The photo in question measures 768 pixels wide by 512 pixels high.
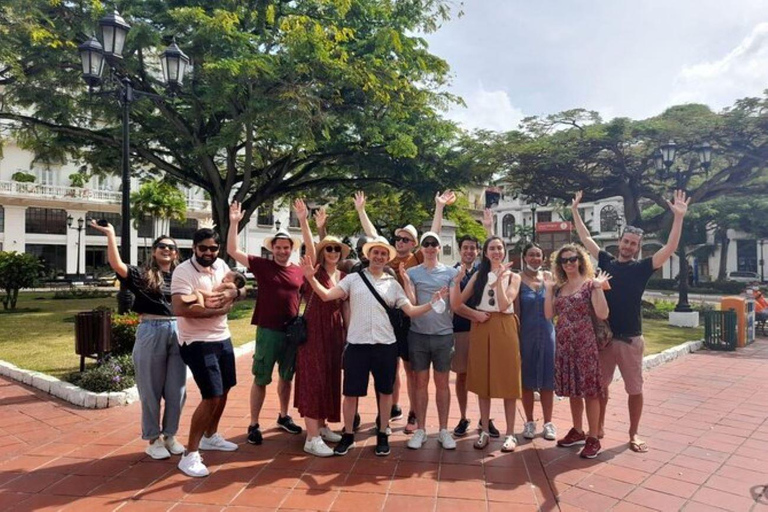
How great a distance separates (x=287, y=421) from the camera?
14.9 feet

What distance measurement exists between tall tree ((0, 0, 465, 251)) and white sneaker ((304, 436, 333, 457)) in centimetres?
808

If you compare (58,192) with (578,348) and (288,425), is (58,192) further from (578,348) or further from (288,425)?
(578,348)

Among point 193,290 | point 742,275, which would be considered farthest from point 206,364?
point 742,275

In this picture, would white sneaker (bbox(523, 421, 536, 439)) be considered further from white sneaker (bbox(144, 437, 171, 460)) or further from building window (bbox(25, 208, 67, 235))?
building window (bbox(25, 208, 67, 235))

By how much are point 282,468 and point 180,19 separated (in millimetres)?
10870

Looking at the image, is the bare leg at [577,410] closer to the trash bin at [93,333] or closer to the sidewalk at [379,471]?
the sidewalk at [379,471]

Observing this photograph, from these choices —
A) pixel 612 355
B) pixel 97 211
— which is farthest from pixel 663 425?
pixel 97 211

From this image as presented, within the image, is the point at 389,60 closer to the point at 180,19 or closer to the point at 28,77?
the point at 180,19

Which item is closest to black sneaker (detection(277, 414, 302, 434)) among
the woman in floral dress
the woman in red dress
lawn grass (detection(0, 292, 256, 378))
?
the woman in red dress

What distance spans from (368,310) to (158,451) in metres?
1.98

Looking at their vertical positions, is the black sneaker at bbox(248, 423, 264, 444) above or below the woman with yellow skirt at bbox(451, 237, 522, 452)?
below

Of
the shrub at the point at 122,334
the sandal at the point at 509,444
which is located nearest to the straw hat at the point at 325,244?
the sandal at the point at 509,444

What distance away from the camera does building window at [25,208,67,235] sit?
3419 centimetres

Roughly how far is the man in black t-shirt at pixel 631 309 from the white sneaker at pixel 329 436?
7.68ft
